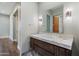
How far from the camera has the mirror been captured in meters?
1.52

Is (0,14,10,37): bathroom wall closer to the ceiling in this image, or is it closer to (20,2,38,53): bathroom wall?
the ceiling

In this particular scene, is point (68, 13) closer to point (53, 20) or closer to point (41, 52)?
point (53, 20)

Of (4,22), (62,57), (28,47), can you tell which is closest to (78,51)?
(62,57)

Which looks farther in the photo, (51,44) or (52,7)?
(52,7)

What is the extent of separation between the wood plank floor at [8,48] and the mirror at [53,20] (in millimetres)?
564

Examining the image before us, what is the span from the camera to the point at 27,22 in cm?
153

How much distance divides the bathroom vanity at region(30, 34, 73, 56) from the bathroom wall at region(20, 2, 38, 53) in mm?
89

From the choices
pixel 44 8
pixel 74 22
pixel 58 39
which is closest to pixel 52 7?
pixel 44 8

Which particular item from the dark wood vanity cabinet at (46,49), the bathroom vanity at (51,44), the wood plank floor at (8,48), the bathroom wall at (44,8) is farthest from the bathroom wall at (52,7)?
the wood plank floor at (8,48)

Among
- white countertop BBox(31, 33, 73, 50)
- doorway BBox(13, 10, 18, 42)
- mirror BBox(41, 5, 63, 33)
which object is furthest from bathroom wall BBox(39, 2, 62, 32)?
doorway BBox(13, 10, 18, 42)

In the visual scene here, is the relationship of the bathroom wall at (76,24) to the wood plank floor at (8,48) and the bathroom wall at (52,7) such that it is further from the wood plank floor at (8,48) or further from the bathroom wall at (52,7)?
the wood plank floor at (8,48)

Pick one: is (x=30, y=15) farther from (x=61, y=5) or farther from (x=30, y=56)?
(x=30, y=56)

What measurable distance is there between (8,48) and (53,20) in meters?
0.88

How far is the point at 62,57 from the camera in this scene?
4.70 feet
